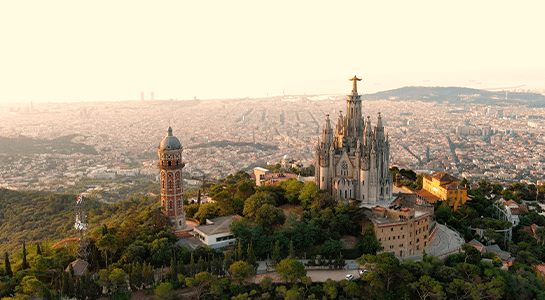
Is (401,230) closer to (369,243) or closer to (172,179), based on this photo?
(369,243)

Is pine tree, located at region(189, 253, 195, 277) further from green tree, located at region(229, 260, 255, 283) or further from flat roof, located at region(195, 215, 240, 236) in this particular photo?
flat roof, located at region(195, 215, 240, 236)

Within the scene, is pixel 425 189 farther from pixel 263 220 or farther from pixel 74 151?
pixel 74 151

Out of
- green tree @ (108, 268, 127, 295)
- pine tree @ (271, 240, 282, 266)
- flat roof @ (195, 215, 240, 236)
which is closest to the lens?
green tree @ (108, 268, 127, 295)

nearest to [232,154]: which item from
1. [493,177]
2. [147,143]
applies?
[147,143]

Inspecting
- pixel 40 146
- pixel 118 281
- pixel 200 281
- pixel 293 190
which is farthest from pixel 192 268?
pixel 40 146

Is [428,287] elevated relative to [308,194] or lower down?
lower down

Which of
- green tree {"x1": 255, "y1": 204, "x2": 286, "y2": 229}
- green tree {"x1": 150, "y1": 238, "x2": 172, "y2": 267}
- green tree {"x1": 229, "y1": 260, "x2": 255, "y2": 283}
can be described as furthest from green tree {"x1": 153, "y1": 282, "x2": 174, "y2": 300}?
green tree {"x1": 255, "y1": 204, "x2": 286, "y2": 229}
